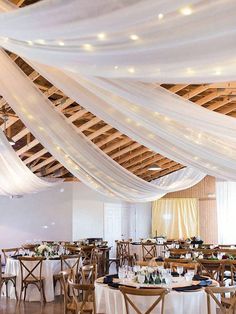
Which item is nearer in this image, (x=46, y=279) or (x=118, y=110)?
(x=118, y=110)

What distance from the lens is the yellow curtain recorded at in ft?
51.2

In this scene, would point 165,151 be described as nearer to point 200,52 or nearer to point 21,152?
point 200,52

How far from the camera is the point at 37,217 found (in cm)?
1355

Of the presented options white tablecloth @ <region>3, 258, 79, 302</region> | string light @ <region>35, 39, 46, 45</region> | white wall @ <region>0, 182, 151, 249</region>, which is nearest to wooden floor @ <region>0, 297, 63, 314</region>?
white tablecloth @ <region>3, 258, 79, 302</region>

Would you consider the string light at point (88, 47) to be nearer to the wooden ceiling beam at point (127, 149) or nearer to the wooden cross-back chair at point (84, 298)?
the wooden cross-back chair at point (84, 298)

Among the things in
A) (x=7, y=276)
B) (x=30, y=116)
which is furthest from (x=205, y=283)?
(x=7, y=276)

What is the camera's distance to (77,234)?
44.1ft

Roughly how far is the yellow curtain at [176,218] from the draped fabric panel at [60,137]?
8.69 m

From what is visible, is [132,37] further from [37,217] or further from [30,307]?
[37,217]

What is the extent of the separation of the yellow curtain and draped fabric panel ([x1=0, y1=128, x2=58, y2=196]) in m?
7.37

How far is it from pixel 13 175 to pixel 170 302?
421cm

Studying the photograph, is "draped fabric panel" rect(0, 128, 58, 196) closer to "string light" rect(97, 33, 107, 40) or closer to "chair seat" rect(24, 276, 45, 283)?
"chair seat" rect(24, 276, 45, 283)

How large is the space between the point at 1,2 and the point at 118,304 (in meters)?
3.25

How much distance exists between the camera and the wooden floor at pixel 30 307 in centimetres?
723
